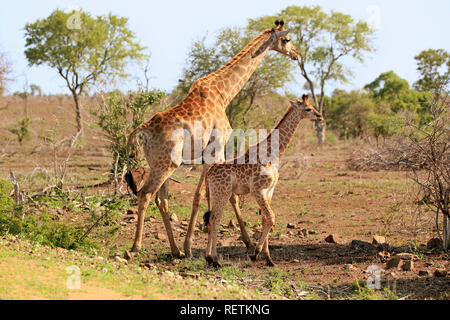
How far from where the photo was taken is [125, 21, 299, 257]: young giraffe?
283 inches

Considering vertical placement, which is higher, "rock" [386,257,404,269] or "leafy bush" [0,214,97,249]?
"leafy bush" [0,214,97,249]

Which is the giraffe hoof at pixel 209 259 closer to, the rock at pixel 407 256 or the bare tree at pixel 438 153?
the rock at pixel 407 256

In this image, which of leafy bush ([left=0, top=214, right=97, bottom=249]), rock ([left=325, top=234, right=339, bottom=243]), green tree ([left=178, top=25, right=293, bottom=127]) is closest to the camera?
leafy bush ([left=0, top=214, right=97, bottom=249])

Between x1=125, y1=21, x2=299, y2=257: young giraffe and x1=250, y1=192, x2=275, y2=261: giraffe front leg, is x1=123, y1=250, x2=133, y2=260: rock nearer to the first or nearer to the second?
x1=125, y1=21, x2=299, y2=257: young giraffe

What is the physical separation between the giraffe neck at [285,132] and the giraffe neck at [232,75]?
1060 mm

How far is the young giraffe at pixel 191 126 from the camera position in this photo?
7199 mm

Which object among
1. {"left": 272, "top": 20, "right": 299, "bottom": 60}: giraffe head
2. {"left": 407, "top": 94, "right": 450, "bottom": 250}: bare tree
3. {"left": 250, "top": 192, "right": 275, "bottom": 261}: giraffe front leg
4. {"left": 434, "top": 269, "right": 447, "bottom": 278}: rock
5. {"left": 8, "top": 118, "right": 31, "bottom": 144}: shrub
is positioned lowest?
{"left": 434, "top": 269, "right": 447, "bottom": 278}: rock

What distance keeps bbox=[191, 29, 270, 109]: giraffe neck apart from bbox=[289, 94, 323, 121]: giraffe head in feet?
4.00

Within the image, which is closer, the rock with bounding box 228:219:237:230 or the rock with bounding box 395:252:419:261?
the rock with bounding box 395:252:419:261

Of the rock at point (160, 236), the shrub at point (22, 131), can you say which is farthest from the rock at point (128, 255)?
the shrub at point (22, 131)

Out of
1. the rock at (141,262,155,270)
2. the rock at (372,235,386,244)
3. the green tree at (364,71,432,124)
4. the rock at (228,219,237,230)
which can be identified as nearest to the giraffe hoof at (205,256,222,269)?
the rock at (141,262,155,270)

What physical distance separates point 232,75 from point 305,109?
4.85 ft
